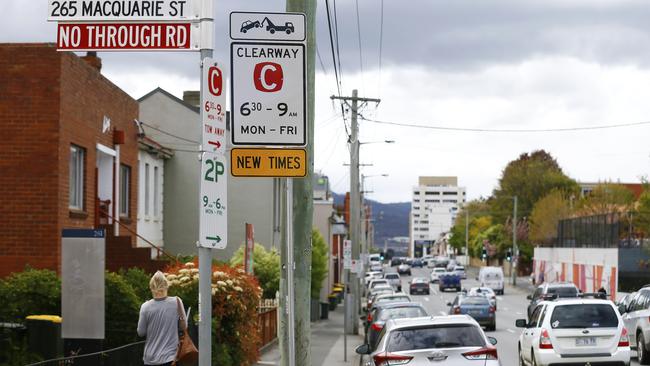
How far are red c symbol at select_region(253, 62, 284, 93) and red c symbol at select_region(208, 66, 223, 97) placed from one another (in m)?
1.18

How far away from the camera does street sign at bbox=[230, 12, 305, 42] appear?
8.45m

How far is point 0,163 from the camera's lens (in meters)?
19.8

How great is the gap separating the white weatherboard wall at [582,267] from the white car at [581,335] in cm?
3792

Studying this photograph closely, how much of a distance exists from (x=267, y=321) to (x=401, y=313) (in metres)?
4.67

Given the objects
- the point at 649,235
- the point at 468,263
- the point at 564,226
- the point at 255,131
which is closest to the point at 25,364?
the point at 255,131

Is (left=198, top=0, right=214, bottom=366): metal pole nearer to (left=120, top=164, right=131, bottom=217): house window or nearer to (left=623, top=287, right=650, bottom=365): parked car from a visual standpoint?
(left=623, top=287, right=650, bottom=365): parked car

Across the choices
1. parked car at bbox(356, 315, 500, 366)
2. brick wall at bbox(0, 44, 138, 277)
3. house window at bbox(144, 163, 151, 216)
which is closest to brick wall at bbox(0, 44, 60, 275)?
brick wall at bbox(0, 44, 138, 277)

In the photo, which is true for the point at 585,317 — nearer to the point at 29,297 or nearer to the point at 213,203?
the point at 29,297

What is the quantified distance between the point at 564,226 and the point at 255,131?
72.2 m

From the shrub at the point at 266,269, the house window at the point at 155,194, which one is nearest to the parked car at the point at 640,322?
the shrub at the point at 266,269

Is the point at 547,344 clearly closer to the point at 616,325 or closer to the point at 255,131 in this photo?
the point at 616,325

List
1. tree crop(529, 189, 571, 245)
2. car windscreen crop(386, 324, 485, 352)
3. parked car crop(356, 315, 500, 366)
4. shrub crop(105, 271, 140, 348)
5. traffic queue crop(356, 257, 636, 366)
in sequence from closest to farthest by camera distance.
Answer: parked car crop(356, 315, 500, 366), traffic queue crop(356, 257, 636, 366), car windscreen crop(386, 324, 485, 352), shrub crop(105, 271, 140, 348), tree crop(529, 189, 571, 245)

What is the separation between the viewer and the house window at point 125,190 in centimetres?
2722

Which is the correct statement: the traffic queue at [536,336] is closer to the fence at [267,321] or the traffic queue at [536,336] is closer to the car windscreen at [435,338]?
the car windscreen at [435,338]
